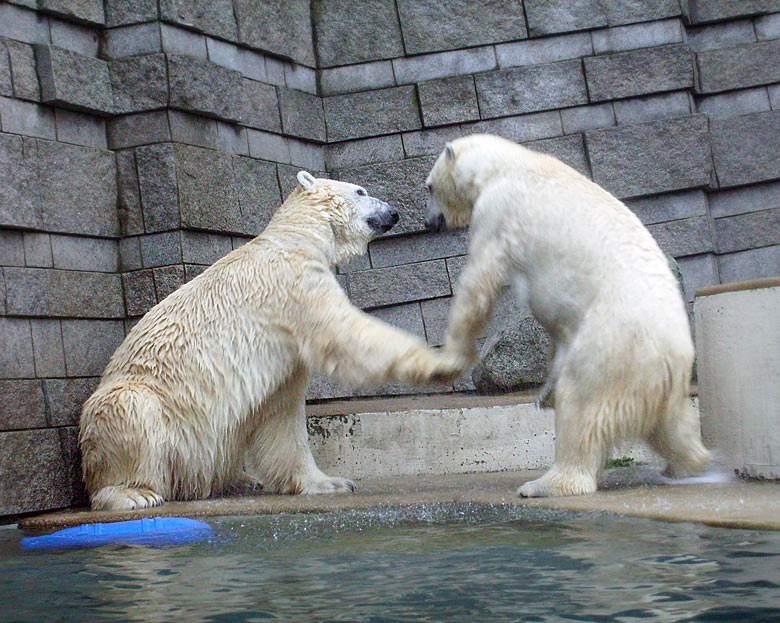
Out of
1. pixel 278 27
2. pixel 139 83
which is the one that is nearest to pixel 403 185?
pixel 278 27

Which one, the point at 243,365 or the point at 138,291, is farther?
the point at 138,291

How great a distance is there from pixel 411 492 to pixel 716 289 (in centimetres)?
172

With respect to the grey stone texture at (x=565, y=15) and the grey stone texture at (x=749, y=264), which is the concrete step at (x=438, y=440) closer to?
the grey stone texture at (x=749, y=264)

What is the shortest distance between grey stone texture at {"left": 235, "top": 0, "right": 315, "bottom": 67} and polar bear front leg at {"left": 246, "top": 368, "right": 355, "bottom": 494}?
297cm

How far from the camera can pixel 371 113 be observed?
24.9ft

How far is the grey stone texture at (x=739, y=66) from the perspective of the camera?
754cm

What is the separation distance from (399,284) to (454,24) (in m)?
2.12

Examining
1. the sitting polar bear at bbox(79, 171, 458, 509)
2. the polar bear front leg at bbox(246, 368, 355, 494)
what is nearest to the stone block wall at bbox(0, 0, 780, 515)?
the sitting polar bear at bbox(79, 171, 458, 509)

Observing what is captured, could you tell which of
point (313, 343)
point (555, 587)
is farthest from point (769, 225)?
point (555, 587)

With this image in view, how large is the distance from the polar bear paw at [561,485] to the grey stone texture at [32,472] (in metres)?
2.63

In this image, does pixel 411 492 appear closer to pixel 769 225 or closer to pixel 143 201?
pixel 143 201

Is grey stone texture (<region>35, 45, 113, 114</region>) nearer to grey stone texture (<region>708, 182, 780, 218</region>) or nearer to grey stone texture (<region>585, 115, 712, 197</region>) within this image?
grey stone texture (<region>585, 115, 712, 197</region>)

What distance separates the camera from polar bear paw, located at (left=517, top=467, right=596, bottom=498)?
3.91m

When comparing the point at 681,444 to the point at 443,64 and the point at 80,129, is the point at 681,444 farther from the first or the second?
the point at 443,64
